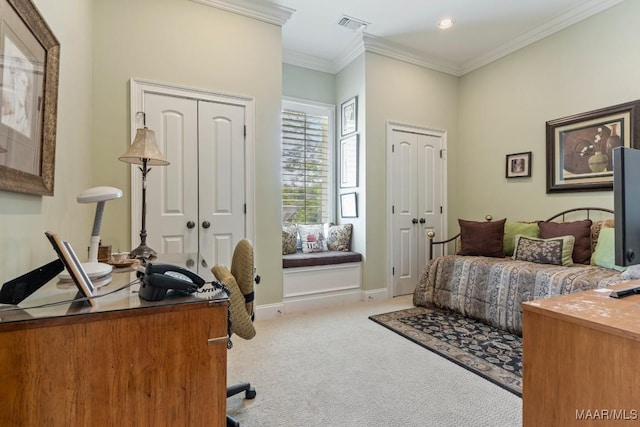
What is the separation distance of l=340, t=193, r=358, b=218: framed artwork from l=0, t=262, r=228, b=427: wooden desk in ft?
9.93

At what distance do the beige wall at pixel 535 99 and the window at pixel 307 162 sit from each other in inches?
71.8

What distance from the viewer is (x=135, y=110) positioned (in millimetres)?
2564

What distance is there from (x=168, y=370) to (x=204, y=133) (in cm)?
235

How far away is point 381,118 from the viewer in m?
3.80

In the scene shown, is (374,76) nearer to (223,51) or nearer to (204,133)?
(223,51)

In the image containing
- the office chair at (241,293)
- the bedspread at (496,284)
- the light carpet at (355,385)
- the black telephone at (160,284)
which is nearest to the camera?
the black telephone at (160,284)

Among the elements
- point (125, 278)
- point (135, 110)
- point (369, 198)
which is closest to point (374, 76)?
point (369, 198)

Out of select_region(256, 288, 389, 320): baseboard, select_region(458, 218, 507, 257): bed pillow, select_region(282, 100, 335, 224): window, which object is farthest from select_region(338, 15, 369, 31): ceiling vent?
select_region(256, 288, 389, 320): baseboard

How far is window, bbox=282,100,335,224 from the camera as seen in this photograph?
4012 millimetres

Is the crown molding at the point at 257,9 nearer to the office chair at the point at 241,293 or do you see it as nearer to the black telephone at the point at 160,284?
the office chair at the point at 241,293

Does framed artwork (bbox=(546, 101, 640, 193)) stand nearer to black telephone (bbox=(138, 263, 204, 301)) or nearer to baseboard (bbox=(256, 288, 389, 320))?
baseboard (bbox=(256, 288, 389, 320))

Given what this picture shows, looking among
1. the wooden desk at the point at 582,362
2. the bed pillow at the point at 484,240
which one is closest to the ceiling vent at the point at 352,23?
the bed pillow at the point at 484,240

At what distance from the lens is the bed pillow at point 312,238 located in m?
3.82

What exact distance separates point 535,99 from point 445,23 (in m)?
1.32
